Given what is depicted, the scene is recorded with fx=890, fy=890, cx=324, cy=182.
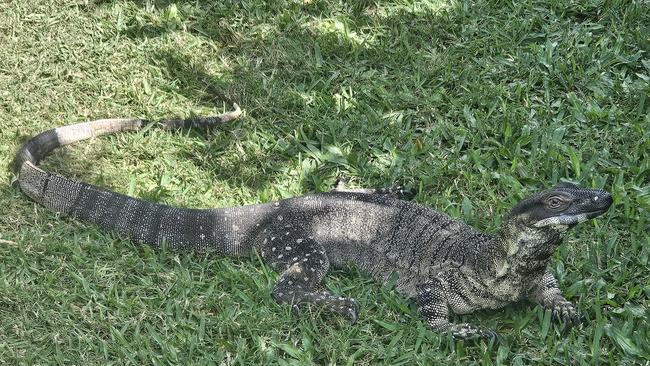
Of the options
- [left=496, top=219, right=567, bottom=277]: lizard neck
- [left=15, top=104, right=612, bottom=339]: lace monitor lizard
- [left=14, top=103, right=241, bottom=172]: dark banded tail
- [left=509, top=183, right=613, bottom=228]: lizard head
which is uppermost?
[left=509, top=183, right=613, bottom=228]: lizard head

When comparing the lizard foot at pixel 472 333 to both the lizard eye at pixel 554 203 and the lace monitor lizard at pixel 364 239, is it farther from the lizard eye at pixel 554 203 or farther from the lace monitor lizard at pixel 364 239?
the lizard eye at pixel 554 203

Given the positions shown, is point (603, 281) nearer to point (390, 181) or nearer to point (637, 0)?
point (390, 181)

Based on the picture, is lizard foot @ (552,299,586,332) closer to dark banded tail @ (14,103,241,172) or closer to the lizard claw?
the lizard claw

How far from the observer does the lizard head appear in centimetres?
498

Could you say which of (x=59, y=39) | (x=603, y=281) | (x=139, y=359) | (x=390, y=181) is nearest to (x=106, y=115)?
(x=59, y=39)

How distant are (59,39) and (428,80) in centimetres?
355

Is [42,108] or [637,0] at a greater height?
[637,0]

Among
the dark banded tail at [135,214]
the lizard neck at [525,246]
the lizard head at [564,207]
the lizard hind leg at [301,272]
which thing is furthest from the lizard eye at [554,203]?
the dark banded tail at [135,214]

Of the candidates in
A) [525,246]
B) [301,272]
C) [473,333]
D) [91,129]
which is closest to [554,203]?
[525,246]

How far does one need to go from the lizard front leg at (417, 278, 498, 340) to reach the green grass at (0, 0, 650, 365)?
0.29 ft

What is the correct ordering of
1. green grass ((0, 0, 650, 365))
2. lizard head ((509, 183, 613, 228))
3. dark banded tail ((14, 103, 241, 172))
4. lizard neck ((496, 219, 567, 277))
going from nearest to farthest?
lizard head ((509, 183, 613, 228)) → lizard neck ((496, 219, 567, 277)) → green grass ((0, 0, 650, 365)) → dark banded tail ((14, 103, 241, 172))

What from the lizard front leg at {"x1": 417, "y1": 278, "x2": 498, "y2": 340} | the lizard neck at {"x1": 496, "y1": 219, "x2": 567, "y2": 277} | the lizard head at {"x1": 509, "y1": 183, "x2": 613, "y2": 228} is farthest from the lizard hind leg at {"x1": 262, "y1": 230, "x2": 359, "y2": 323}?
the lizard head at {"x1": 509, "y1": 183, "x2": 613, "y2": 228}

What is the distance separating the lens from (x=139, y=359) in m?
5.29

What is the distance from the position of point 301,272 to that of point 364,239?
1.73ft
